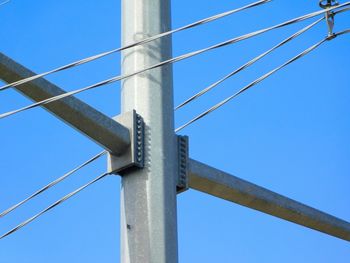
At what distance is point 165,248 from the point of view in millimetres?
5328

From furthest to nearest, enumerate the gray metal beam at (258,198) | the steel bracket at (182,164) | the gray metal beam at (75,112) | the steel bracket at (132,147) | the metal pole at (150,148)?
1. the gray metal beam at (258,198)
2. the steel bracket at (182,164)
3. the steel bracket at (132,147)
4. the metal pole at (150,148)
5. the gray metal beam at (75,112)

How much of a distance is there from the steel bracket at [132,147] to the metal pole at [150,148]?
0.14ft

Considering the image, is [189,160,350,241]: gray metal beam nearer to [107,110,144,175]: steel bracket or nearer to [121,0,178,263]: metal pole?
[121,0,178,263]: metal pole

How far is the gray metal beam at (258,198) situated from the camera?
586 cm

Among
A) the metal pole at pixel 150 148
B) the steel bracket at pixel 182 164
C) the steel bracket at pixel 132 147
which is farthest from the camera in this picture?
the steel bracket at pixel 182 164

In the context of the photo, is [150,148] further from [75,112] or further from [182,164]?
[75,112]

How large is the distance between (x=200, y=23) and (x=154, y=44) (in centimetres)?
36

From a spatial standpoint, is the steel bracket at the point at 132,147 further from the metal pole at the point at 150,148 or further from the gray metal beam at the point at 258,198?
the gray metal beam at the point at 258,198

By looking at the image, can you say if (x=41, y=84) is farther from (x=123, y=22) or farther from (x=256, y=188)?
(x=256, y=188)

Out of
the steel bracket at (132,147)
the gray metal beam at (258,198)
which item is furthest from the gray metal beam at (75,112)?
the gray metal beam at (258,198)

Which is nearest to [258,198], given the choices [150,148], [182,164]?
[182,164]

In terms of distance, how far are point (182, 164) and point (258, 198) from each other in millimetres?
707

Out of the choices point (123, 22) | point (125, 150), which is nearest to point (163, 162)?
point (125, 150)

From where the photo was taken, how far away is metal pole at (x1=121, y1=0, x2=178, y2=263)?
5.34 m
